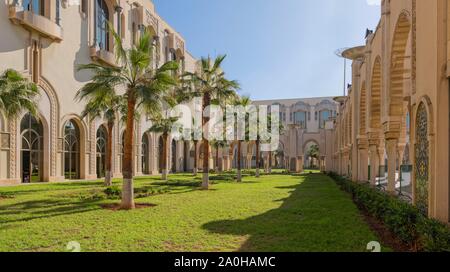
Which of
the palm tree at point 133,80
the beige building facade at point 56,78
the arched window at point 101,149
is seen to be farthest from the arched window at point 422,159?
the arched window at point 101,149

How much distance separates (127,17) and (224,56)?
21392mm

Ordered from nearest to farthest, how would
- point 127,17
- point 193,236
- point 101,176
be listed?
1. point 193,236
2. point 101,176
3. point 127,17

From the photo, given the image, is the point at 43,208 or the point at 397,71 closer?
the point at 43,208

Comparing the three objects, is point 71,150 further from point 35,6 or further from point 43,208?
point 43,208

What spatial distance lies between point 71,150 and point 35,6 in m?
12.0

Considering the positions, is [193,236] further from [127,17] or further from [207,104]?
[127,17]

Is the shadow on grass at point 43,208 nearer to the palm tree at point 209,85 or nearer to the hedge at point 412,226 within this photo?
the palm tree at point 209,85

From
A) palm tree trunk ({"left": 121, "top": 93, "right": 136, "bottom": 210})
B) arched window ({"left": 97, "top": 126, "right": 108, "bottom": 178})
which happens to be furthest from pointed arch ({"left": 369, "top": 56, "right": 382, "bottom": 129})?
arched window ({"left": 97, "top": 126, "right": 108, "bottom": 178})

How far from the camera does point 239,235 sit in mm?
8523

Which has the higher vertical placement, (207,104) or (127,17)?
(127,17)

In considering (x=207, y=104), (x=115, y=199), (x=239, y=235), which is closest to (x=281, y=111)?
→ (x=207, y=104)

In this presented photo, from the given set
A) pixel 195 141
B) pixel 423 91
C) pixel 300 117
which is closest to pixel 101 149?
pixel 195 141

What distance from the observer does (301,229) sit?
30.2 ft
